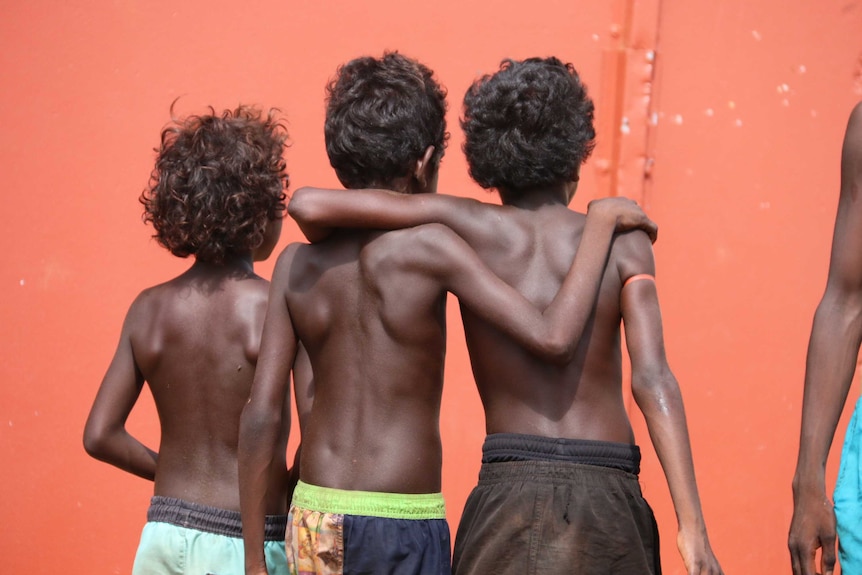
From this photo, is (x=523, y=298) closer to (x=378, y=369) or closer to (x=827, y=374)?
(x=378, y=369)

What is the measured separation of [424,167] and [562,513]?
803mm

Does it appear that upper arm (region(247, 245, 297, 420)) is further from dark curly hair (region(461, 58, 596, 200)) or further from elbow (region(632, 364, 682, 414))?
elbow (region(632, 364, 682, 414))

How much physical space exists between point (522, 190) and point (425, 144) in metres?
0.23

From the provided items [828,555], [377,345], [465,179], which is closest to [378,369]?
[377,345]

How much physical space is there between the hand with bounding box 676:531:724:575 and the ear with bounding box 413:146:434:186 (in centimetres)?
94

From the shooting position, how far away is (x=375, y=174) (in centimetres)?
261

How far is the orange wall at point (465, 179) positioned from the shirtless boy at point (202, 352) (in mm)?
991

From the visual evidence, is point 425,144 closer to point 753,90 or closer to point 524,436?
point 524,436

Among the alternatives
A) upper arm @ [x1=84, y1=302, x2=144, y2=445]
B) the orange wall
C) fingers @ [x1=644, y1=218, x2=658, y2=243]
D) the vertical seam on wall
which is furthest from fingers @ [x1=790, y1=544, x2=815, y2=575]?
the vertical seam on wall

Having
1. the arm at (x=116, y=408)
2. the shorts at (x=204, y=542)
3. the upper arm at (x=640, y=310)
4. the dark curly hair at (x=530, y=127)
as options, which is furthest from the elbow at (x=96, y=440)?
the upper arm at (x=640, y=310)

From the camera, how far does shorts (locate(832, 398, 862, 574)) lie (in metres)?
2.16

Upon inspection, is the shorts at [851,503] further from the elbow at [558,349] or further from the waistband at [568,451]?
the elbow at [558,349]

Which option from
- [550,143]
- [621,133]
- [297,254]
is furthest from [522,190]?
[621,133]

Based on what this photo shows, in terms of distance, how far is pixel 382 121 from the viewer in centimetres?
257
